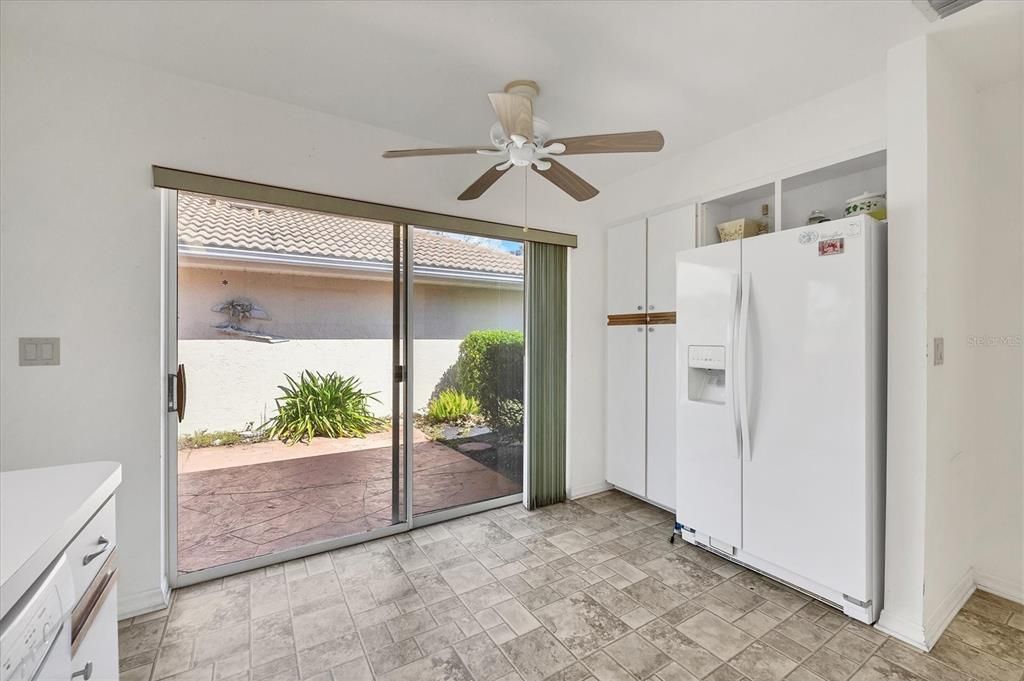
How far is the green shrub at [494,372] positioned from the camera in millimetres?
3154

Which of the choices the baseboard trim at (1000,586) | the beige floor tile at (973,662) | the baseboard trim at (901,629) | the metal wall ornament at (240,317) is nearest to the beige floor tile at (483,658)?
the baseboard trim at (901,629)

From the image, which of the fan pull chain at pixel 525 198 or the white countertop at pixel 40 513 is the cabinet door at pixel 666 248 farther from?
the white countertop at pixel 40 513

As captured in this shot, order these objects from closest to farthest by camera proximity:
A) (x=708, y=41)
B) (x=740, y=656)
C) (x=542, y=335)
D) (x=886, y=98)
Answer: (x=740, y=656) → (x=708, y=41) → (x=886, y=98) → (x=542, y=335)

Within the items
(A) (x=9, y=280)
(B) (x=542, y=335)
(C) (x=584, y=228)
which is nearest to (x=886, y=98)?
(C) (x=584, y=228)

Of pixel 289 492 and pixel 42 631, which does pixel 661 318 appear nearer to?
pixel 289 492

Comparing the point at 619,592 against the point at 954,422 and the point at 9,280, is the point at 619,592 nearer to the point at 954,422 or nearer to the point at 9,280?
the point at 954,422

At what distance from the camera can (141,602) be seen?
2031 mm

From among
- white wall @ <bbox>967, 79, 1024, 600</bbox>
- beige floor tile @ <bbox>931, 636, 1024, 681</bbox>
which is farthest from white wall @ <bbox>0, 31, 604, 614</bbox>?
white wall @ <bbox>967, 79, 1024, 600</bbox>

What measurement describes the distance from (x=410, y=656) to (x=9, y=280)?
233cm

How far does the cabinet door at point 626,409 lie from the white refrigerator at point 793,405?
0.68 m

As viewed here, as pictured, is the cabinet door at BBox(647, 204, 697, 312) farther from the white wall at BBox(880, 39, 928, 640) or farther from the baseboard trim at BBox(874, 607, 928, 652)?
the baseboard trim at BBox(874, 607, 928, 652)

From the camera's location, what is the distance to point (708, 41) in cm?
192

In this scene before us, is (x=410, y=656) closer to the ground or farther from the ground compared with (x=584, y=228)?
closer to the ground

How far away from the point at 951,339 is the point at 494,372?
2.55 meters
